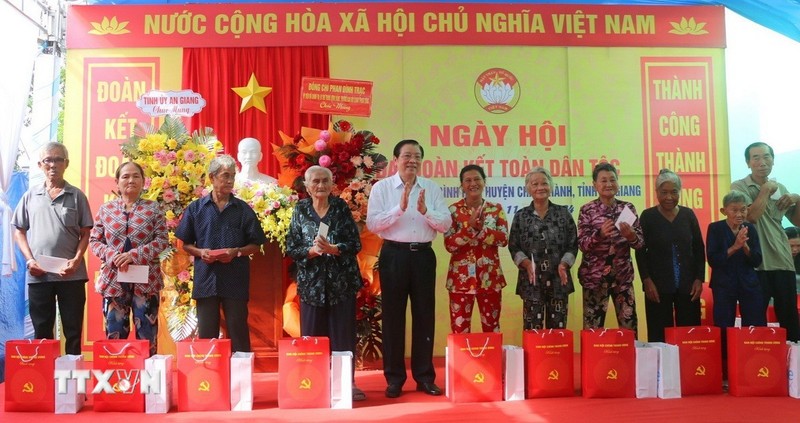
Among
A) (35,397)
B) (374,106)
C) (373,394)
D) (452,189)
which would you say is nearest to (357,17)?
(374,106)

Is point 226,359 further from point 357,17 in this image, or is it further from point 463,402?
point 357,17

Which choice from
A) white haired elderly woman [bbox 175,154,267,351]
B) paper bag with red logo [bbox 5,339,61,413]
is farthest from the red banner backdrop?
paper bag with red logo [bbox 5,339,61,413]

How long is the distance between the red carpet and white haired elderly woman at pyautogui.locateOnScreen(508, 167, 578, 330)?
509mm

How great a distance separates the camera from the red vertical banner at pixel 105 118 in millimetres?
5145

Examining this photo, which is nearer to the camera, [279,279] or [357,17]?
[279,279]

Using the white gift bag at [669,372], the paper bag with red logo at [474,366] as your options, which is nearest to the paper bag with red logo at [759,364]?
the white gift bag at [669,372]

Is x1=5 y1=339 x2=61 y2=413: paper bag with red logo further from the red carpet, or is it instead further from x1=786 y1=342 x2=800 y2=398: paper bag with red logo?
x1=786 y1=342 x2=800 y2=398: paper bag with red logo

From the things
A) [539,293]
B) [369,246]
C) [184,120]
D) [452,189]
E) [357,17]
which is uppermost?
[357,17]

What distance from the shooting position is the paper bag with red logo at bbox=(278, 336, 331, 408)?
3154 millimetres

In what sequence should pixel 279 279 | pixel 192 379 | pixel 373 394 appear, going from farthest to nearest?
pixel 279 279
pixel 373 394
pixel 192 379

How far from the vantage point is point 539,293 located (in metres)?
3.65

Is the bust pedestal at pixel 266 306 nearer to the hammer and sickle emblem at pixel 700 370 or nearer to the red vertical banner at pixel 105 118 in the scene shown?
the red vertical banner at pixel 105 118

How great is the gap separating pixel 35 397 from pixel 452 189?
10.4ft

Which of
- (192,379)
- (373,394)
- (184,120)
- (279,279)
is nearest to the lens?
(192,379)
